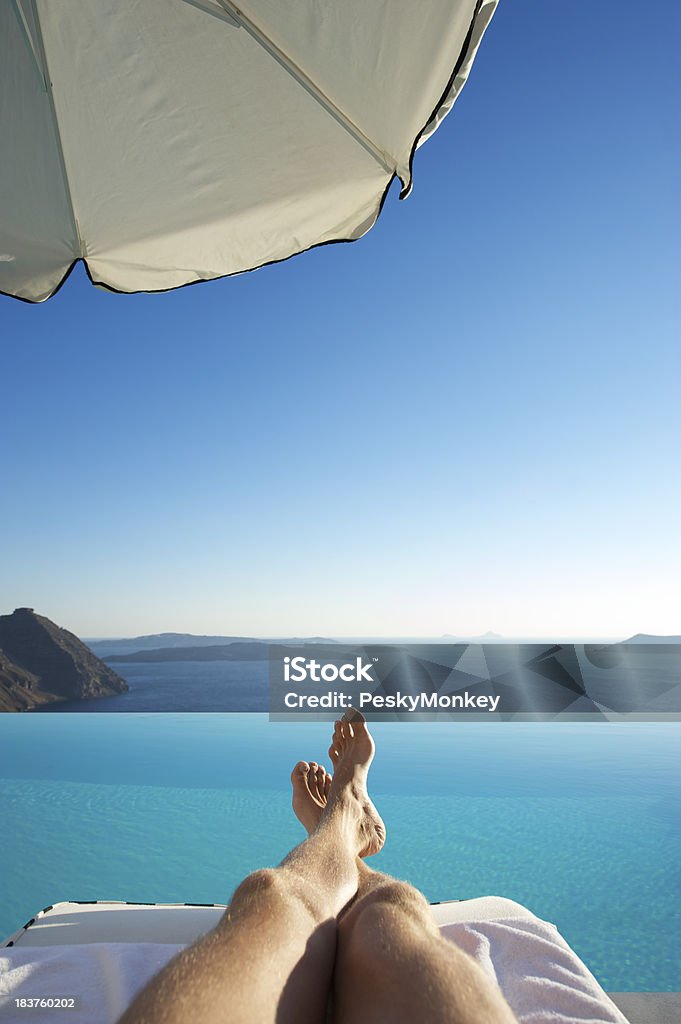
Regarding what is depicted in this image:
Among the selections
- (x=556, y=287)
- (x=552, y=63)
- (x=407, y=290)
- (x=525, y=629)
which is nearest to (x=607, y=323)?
(x=556, y=287)

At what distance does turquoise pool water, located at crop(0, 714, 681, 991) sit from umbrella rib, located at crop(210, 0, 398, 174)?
10.1ft

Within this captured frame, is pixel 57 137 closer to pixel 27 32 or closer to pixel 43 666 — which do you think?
pixel 27 32

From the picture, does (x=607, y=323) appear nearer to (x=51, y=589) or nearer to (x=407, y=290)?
(x=407, y=290)

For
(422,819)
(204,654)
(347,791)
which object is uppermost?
(204,654)

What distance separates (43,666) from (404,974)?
37.6ft

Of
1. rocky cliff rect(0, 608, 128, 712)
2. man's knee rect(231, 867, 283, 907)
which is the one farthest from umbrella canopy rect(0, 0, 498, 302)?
rocky cliff rect(0, 608, 128, 712)

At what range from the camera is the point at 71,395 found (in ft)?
27.0

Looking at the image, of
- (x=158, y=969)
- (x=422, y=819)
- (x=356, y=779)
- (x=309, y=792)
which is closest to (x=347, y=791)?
(x=356, y=779)

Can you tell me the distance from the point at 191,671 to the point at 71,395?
5605mm

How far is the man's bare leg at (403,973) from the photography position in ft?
2.26

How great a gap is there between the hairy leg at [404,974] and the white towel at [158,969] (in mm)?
253

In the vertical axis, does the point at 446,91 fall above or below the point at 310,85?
below

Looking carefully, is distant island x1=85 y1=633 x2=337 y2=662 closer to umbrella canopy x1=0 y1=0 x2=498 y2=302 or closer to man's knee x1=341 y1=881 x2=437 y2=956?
umbrella canopy x1=0 y1=0 x2=498 y2=302

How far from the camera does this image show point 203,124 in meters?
1.38
